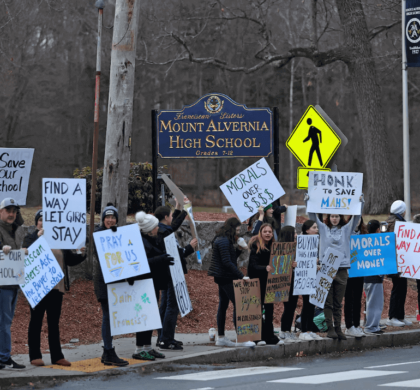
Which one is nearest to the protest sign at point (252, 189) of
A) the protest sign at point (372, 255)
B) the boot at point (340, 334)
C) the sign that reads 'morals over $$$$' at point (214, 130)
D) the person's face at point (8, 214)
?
the sign that reads 'morals over $$$$' at point (214, 130)

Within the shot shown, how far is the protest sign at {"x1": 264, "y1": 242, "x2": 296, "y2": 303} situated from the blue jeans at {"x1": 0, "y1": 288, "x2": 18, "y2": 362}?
3.39 metres

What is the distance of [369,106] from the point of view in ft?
74.5

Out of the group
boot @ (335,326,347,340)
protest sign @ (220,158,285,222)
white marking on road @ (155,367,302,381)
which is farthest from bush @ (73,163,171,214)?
white marking on road @ (155,367,302,381)

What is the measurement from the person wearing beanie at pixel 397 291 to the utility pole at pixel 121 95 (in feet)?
14.7

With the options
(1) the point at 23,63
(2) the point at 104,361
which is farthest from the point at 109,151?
(1) the point at 23,63

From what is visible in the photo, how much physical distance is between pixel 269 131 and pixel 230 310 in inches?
131

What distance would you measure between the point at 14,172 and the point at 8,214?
155 cm

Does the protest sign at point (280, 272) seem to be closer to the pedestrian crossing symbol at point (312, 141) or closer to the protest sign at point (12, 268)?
the pedestrian crossing symbol at point (312, 141)

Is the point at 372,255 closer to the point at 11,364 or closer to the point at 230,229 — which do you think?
the point at 230,229

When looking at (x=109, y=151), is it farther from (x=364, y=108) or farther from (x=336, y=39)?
(x=336, y=39)

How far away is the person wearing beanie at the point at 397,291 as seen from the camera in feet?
41.2

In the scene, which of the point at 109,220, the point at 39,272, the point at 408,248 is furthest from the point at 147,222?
the point at 408,248

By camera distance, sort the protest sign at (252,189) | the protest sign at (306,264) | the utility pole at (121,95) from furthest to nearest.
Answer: the utility pole at (121,95) < the protest sign at (252,189) < the protest sign at (306,264)

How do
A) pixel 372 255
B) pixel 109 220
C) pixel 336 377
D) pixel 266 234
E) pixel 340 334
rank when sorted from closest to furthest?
pixel 336 377
pixel 109 220
pixel 266 234
pixel 340 334
pixel 372 255
